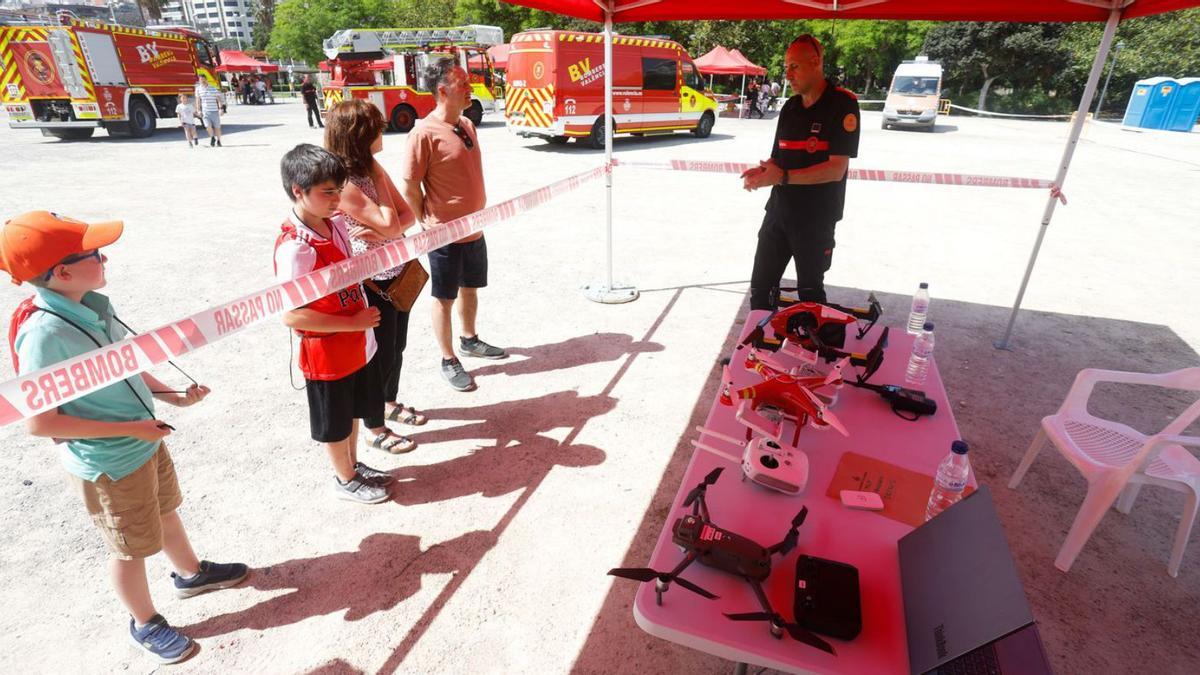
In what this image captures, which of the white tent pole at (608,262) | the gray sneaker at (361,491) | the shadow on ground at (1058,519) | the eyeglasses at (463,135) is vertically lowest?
→ the shadow on ground at (1058,519)

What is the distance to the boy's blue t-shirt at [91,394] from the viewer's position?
1.58 metres

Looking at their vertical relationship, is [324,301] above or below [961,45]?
below

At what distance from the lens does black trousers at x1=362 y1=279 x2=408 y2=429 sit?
9.54ft

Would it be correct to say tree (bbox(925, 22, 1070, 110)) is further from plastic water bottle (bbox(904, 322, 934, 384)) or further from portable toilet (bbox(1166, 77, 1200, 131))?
plastic water bottle (bbox(904, 322, 934, 384))

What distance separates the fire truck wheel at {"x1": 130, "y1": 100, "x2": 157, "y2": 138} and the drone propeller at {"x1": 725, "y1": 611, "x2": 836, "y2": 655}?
21060 millimetres

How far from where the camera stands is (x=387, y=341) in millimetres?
3072

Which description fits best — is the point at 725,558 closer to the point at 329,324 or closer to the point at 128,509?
the point at 329,324

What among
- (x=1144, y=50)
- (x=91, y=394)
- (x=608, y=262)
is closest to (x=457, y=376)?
(x=608, y=262)

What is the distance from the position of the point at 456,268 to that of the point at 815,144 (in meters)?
2.47

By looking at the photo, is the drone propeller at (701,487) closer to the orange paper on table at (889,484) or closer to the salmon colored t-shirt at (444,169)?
the orange paper on table at (889,484)

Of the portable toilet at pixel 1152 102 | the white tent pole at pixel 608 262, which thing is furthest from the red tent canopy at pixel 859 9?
the portable toilet at pixel 1152 102

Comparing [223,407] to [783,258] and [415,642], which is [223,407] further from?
[783,258]

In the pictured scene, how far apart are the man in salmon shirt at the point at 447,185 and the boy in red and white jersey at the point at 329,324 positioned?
106 centimetres

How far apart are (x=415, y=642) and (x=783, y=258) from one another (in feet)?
10.6
